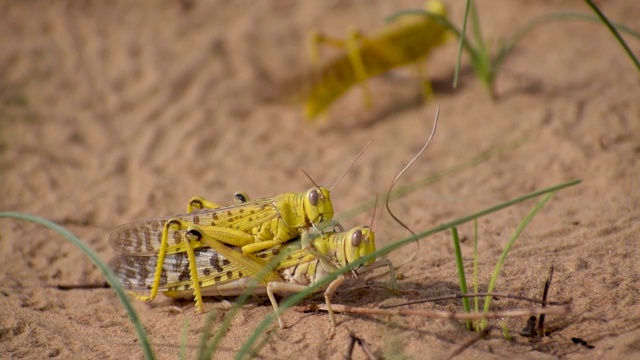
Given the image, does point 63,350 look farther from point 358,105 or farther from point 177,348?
point 358,105

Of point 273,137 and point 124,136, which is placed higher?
point 124,136


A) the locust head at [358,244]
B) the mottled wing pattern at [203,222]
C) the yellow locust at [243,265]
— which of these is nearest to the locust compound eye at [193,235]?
the yellow locust at [243,265]

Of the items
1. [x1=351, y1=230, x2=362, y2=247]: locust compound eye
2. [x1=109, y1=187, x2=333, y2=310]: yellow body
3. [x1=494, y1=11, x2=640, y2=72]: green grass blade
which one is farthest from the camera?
[x1=494, y1=11, x2=640, y2=72]: green grass blade

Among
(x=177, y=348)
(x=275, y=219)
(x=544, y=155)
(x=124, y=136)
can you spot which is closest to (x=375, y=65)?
(x=544, y=155)

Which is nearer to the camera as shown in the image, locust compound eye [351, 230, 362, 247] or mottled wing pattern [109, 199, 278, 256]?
locust compound eye [351, 230, 362, 247]

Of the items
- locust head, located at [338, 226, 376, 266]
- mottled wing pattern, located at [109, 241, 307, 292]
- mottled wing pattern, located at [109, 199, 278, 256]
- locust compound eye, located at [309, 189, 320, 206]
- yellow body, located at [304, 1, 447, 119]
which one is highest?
yellow body, located at [304, 1, 447, 119]

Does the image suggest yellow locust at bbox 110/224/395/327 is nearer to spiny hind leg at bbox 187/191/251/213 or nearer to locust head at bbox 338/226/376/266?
locust head at bbox 338/226/376/266

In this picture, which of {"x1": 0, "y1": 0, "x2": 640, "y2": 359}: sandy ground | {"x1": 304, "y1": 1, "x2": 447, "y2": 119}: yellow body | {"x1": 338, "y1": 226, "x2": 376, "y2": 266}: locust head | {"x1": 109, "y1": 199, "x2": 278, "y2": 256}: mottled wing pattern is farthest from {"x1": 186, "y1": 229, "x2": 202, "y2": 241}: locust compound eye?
{"x1": 304, "y1": 1, "x2": 447, "y2": 119}: yellow body
